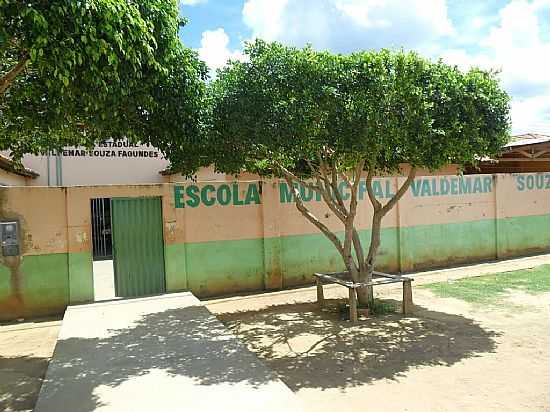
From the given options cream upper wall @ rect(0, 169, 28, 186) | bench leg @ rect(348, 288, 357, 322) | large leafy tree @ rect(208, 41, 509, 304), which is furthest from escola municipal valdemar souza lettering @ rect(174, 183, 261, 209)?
cream upper wall @ rect(0, 169, 28, 186)

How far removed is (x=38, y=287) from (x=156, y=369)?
4.32 m

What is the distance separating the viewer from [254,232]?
9797mm

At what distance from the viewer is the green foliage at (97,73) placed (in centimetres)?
379

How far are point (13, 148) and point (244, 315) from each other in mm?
4198

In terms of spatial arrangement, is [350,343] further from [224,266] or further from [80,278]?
[80,278]

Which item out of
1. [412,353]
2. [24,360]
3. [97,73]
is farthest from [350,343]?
[97,73]

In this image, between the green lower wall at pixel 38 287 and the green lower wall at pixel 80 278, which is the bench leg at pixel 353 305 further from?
the green lower wall at pixel 38 287

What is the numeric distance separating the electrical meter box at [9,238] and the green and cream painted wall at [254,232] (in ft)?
0.50

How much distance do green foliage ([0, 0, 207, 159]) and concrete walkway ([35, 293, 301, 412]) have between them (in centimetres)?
242

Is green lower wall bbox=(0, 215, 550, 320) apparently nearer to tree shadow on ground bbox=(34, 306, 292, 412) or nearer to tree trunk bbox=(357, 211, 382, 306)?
tree trunk bbox=(357, 211, 382, 306)

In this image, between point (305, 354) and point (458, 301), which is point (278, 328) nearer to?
point (305, 354)

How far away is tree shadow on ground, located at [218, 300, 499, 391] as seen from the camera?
5391 millimetres

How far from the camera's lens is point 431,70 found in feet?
21.7

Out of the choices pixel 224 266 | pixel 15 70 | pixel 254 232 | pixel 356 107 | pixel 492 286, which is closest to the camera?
pixel 15 70
